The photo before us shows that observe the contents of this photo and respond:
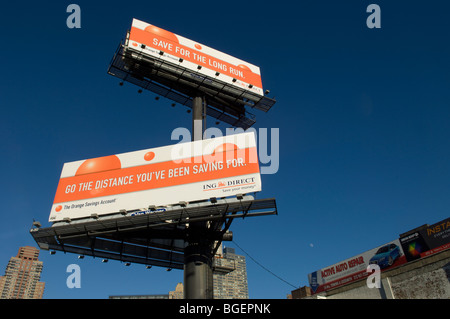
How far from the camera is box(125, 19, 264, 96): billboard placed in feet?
85.1

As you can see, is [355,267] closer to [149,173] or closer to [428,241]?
[428,241]

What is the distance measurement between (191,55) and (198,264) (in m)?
16.2

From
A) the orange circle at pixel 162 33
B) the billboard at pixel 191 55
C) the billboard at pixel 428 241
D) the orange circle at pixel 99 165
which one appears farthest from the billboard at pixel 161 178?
the billboard at pixel 428 241

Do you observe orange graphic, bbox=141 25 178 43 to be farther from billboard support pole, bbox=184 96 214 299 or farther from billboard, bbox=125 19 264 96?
billboard support pole, bbox=184 96 214 299

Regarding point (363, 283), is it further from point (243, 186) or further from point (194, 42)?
point (194, 42)

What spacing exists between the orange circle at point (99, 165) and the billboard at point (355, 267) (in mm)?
28687

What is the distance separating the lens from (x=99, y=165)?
2261 cm

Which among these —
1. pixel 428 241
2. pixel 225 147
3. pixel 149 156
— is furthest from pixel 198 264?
pixel 428 241

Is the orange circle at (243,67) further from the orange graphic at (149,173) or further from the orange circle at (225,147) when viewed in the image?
the orange graphic at (149,173)

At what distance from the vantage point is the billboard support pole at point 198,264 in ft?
63.1

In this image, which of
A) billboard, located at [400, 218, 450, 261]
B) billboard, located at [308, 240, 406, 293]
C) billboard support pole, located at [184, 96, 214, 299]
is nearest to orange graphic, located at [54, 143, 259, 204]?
billboard support pole, located at [184, 96, 214, 299]

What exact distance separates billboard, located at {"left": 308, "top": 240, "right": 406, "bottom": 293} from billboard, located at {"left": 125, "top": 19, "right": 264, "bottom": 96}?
21768mm

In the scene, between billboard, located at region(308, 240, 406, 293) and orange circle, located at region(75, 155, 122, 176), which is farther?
billboard, located at region(308, 240, 406, 293)

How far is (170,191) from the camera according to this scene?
19.8m
